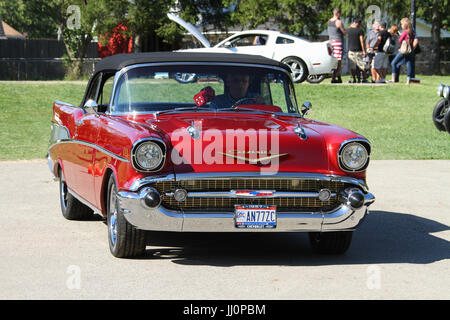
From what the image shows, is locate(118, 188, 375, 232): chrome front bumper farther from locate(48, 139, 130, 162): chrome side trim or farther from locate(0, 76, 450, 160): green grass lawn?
locate(0, 76, 450, 160): green grass lawn

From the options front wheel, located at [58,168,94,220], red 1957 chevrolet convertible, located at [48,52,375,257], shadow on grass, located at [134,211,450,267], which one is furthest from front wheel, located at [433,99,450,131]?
front wheel, located at [58,168,94,220]

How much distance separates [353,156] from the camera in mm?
6621

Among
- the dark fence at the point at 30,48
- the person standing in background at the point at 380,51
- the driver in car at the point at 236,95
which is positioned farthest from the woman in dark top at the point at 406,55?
the dark fence at the point at 30,48

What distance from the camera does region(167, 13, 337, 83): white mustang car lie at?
76.5ft

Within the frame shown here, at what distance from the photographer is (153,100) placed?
760 cm

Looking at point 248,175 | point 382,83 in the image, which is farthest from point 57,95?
point 248,175

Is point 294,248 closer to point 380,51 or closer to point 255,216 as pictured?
point 255,216

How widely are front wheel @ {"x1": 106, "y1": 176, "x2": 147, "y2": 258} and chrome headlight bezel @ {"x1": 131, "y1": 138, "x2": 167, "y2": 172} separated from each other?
1.22 feet

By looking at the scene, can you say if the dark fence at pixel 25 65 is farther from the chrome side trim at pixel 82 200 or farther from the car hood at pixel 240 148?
the car hood at pixel 240 148

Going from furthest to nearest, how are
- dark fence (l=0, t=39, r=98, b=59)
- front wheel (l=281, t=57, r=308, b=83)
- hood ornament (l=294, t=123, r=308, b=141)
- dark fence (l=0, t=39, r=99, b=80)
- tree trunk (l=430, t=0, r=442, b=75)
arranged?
1. tree trunk (l=430, t=0, r=442, b=75)
2. dark fence (l=0, t=39, r=98, b=59)
3. dark fence (l=0, t=39, r=99, b=80)
4. front wheel (l=281, t=57, r=308, b=83)
5. hood ornament (l=294, t=123, r=308, b=141)

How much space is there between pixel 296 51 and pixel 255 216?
17.4 metres

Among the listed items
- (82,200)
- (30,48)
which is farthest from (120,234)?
(30,48)

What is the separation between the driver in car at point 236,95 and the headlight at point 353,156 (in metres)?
1.41
